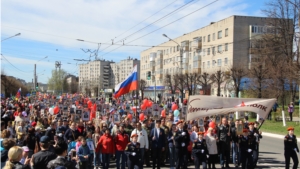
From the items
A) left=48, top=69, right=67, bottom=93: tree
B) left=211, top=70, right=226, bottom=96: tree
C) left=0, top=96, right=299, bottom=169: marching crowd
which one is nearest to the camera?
left=0, top=96, right=299, bottom=169: marching crowd

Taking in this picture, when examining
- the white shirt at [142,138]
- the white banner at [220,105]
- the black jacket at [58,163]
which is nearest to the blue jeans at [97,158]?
the white shirt at [142,138]

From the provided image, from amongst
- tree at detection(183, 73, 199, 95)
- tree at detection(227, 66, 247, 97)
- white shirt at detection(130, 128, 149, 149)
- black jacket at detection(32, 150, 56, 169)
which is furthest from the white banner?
tree at detection(183, 73, 199, 95)

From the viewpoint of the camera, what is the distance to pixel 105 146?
10.8m

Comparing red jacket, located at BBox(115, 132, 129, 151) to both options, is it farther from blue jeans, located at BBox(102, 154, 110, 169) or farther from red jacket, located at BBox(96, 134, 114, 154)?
blue jeans, located at BBox(102, 154, 110, 169)

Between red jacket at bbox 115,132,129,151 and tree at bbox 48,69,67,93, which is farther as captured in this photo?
tree at bbox 48,69,67,93

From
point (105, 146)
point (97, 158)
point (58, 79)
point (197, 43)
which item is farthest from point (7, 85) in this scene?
point (105, 146)

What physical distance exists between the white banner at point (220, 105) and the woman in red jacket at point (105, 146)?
119 inches

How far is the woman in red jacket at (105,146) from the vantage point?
10.8 meters

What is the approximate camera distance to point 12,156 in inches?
211

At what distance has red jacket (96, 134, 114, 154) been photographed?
35.4 ft

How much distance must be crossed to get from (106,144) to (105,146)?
0.07m

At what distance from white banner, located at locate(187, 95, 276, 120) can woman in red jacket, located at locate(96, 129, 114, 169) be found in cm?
302

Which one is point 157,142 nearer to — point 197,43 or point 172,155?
point 172,155

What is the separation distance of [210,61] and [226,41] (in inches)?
252
